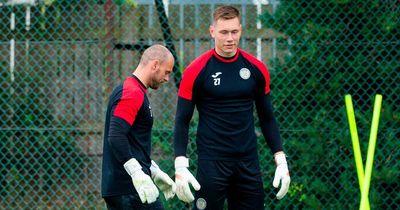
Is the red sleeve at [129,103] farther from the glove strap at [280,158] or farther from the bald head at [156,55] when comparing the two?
the glove strap at [280,158]

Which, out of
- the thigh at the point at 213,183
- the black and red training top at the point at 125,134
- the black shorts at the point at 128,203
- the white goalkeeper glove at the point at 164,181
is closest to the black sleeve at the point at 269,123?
the thigh at the point at 213,183

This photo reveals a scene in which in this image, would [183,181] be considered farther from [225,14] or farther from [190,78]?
[225,14]

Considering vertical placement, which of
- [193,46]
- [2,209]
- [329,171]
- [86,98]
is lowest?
[2,209]

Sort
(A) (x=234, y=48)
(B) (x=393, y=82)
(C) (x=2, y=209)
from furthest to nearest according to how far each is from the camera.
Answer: (C) (x=2, y=209)
(B) (x=393, y=82)
(A) (x=234, y=48)

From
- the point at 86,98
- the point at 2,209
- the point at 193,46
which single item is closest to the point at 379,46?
the point at 193,46

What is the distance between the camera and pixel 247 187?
5.02 m

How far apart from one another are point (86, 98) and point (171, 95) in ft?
2.62

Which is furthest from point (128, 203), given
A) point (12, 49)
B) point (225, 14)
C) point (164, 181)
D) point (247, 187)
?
point (12, 49)

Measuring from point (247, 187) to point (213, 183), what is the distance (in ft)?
0.73

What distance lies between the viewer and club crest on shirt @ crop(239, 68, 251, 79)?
16.5 feet

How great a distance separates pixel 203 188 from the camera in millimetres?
4992

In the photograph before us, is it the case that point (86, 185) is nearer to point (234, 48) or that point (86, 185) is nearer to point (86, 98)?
point (86, 98)

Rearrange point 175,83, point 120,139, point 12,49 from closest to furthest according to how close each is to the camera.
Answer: point 120,139
point 175,83
point 12,49

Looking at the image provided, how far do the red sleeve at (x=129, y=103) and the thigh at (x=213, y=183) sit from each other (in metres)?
0.67
